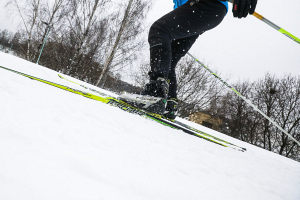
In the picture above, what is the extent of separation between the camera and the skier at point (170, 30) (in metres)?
1.28

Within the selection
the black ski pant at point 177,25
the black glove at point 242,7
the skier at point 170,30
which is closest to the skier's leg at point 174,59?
the skier at point 170,30

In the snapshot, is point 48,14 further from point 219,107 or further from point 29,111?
point 219,107

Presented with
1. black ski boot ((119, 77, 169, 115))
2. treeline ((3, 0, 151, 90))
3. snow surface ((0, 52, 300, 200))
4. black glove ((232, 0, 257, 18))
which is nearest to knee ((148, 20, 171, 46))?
black ski boot ((119, 77, 169, 115))

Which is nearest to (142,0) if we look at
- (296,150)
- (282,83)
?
(282,83)

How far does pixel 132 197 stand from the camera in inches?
13.6

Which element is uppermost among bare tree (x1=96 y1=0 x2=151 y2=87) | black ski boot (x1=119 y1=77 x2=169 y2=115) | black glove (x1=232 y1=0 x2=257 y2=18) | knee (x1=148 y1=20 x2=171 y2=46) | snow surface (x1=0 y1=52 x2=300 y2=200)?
bare tree (x1=96 y1=0 x2=151 y2=87)

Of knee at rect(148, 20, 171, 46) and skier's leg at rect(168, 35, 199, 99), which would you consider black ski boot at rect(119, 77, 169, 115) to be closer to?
knee at rect(148, 20, 171, 46)

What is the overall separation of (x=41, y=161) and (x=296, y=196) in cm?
100

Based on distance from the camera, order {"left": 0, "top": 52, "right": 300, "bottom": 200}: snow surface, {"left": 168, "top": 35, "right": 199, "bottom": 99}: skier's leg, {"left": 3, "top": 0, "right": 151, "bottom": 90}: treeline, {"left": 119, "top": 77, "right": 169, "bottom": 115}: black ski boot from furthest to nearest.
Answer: {"left": 3, "top": 0, "right": 151, "bottom": 90}: treeline
{"left": 168, "top": 35, "right": 199, "bottom": 99}: skier's leg
{"left": 119, "top": 77, "right": 169, "bottom": 115}: black ski boot
{"left": 0, "top": 52, "right": 300, "bottom": 200}: snow surface

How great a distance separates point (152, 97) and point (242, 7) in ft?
3.30

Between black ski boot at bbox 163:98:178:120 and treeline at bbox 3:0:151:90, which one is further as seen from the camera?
treeline at bbox 3:0:151:90

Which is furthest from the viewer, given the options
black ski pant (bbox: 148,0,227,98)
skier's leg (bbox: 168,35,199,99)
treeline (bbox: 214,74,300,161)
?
treeline (bbox: 214,74,300,161)

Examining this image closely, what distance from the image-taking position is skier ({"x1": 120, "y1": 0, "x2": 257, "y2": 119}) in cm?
128

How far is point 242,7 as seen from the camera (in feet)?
3.93
